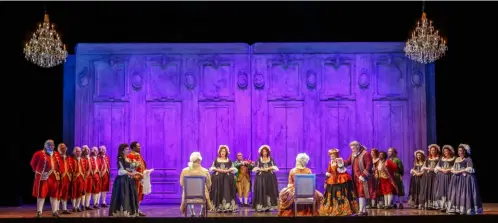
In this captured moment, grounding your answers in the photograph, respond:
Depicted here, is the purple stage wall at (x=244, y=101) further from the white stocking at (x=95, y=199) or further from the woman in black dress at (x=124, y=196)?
the woman in black dress at (x=124, y=196)

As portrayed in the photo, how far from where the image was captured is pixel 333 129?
41.9ft

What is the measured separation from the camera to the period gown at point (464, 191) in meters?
10.3

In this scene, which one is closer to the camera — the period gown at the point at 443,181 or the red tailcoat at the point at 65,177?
the red tailcoat at the point at 65,177

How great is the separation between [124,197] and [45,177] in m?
1.42

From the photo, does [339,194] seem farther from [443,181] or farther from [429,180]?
[429,180]

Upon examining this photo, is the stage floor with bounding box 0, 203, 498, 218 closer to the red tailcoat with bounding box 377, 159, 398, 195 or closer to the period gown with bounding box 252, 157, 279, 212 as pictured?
the period gown with bounding box 252, 157, 279, 212

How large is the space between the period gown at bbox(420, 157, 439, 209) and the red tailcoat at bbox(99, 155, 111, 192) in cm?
575

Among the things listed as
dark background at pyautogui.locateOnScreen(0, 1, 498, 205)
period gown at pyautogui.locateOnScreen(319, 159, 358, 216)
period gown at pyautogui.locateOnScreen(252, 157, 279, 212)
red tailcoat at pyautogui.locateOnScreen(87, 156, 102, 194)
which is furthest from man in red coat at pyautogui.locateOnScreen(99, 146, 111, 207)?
period gown at pyautogui.locateOnScreen(319, 159, 358, 216)

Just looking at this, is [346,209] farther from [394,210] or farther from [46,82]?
[46,82]

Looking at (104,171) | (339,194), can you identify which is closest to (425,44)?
(339,194)

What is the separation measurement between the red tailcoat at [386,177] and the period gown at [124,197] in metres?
4.45

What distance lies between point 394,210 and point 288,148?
2.55m

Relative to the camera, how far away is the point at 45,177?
10.3 meters

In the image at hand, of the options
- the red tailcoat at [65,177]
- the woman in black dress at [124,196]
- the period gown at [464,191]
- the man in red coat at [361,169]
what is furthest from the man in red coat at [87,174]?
the period gown at [464,191]
